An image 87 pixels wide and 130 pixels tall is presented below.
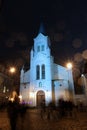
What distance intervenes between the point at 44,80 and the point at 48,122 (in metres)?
17.2

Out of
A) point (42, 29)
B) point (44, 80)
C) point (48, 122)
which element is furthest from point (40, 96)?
point (42, 29)

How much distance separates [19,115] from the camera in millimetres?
13055

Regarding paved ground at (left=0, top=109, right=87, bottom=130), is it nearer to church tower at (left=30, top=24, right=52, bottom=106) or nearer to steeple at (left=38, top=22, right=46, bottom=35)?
church tower at (left=30, top=24, right=52, bottom=106)

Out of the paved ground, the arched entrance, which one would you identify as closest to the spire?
the arched entrance

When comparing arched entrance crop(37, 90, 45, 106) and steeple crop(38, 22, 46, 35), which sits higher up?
steeple crop(38, 22, 46, 35)

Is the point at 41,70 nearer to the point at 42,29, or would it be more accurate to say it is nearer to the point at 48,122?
the point at 42,29

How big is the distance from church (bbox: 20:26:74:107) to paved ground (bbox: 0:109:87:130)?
587 inches

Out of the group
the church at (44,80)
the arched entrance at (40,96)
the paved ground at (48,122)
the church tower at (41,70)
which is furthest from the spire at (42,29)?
the paved ground at (48,122)

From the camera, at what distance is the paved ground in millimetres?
11966

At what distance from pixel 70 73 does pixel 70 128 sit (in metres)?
20.3

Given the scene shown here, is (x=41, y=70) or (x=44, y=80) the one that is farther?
(x=41, y=70)

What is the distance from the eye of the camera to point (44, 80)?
30.1 meters

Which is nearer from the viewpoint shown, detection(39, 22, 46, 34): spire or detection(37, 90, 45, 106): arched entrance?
detection(37, 90, 45, 106): arched entrance

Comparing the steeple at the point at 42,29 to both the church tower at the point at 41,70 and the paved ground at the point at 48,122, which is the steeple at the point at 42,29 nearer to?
the church tower at the point at 41,70
